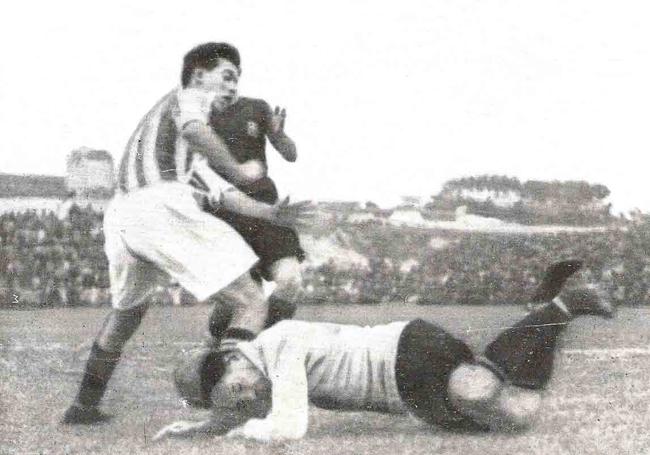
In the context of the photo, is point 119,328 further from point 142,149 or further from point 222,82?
point 222,82

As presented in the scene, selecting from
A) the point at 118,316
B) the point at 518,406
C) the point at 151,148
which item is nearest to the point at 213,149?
the point at 151,148

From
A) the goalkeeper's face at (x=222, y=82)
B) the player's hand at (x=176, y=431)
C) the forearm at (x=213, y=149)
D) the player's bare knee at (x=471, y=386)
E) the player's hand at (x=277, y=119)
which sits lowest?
the player's hand at (x=176, y=431)

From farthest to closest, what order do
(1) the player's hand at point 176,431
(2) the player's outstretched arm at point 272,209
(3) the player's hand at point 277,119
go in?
(3) the player's hand at point 277,119
(2) the player's outstretched arm at point 272,209
(1) the player's hand at point 176,431

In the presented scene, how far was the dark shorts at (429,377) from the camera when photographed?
5766 millimetres

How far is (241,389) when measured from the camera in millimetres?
5703

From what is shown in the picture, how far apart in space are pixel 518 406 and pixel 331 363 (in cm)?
108

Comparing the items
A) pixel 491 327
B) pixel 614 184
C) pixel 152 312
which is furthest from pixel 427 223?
pixel 152 312

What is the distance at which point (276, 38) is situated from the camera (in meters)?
5.98

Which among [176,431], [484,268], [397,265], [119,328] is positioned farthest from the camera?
[484,268]

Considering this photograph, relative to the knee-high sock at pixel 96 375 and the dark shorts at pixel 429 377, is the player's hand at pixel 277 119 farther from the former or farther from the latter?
the knee-high sock at pixel 96 375

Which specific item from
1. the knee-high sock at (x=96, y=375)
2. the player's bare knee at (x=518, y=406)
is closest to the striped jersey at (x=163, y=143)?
the knee-high sock at (x=96, y=375)

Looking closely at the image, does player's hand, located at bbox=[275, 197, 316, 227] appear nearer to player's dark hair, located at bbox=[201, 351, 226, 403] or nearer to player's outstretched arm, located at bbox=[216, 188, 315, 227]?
player's outstretched arm, located at bbox=[216, 188, 315, 227]

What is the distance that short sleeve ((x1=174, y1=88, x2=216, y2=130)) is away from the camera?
5.77 metres

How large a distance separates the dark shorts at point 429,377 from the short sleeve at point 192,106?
1.66m
